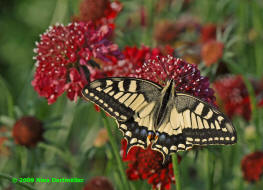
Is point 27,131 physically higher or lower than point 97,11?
lower

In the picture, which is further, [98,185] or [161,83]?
[98,185]

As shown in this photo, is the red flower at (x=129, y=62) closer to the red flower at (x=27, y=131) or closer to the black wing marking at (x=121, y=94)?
the black wing marking at (x=121, y=94)

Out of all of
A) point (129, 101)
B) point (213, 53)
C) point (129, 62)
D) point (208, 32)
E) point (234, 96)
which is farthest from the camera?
point (208, 32)

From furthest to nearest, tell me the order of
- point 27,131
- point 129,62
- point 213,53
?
1. point 213,53
2. point 27,131
3. point 129,62

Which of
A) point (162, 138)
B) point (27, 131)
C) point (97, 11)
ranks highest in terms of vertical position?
point (97, 11)

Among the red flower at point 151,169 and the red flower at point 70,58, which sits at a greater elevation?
the red flower at point 70,58

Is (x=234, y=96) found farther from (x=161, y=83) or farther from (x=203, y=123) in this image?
(x=203, y=123)

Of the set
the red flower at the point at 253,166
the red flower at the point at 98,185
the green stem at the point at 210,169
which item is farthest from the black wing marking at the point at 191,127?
the red flower at the point at 253,166

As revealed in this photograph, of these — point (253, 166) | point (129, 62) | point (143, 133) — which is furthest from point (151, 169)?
point (253, 166)
